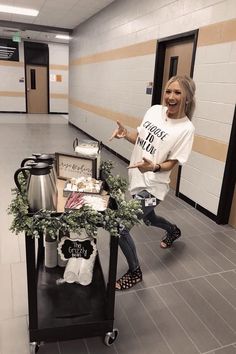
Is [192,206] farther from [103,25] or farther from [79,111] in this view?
[79,111]

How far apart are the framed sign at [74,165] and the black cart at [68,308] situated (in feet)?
1.53

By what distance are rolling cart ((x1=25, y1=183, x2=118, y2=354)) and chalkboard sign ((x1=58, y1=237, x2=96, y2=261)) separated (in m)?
0.13

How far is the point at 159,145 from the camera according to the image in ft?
6.16

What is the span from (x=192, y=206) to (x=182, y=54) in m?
2.00

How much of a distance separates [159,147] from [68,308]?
112cm

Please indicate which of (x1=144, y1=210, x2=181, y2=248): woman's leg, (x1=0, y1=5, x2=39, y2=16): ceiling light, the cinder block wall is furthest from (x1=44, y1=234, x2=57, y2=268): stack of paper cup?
(x1=0, y1=5, x2=39, y2=16): ceiling light

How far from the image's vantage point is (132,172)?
2.06 meters

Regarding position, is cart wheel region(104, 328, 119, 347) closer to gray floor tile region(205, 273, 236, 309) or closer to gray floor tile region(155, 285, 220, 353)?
gray floor tile region(155, 285, 220, 353)

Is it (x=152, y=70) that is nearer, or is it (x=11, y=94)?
(x=152, y=70)

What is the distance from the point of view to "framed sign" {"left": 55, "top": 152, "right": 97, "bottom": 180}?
5.73 ft

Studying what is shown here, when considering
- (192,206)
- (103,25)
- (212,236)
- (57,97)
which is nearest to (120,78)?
(103,25)

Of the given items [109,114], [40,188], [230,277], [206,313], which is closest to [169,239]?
[230,277]

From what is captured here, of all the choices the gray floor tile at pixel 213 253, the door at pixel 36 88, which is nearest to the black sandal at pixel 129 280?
the gray floor tile at pixel 213 253

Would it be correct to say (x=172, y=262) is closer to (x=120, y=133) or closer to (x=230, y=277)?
(x=230, y=277)
